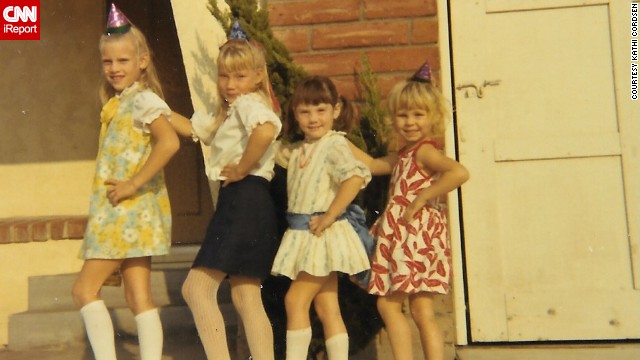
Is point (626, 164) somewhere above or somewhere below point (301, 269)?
above

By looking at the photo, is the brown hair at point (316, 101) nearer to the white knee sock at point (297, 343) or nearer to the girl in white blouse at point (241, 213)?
the girl in white blouse at point (241, 213)

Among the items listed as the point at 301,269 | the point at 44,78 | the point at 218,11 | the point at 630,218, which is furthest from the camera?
the point at 44,78

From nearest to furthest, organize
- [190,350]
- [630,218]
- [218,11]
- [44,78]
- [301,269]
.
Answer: [301,269] < [218,11] < [630,218] < [190,350] < [44,78]

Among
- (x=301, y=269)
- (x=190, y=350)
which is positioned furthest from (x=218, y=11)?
(x=190, y=350)

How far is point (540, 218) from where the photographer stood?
3602 mm

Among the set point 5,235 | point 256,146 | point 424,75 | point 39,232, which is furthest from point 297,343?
point 5,235

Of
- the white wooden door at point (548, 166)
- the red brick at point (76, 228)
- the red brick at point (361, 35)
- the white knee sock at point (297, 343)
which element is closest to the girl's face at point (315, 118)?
the red brick at point (361, 35)

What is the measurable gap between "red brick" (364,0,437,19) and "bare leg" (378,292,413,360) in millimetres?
1423

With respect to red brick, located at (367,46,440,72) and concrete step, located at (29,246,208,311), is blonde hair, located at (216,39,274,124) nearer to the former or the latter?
red brick, located at (367,46,440,72)

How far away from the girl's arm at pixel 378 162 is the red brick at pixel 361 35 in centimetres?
65

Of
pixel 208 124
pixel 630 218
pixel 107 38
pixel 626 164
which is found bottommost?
pixel 630 218

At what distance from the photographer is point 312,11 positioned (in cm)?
355

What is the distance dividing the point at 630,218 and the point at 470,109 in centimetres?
99

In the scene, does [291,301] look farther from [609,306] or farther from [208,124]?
[609,306]
